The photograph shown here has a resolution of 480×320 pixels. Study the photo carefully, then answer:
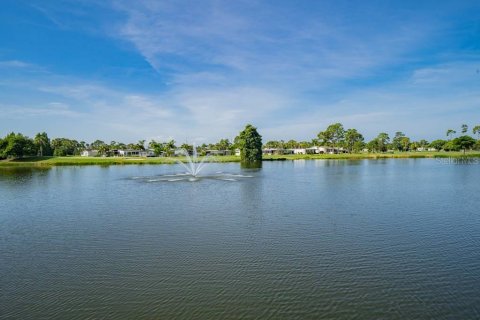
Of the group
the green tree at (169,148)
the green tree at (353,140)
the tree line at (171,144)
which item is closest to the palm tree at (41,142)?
the tree line at (171,144)

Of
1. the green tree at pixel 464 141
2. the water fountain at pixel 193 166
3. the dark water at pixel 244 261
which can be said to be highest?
the green tree at pixel 464 141

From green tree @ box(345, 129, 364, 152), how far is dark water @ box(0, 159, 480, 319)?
551 ft

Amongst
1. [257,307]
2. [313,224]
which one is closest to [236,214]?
[313,224]

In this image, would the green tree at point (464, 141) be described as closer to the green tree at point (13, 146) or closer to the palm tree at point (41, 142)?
the green tree at point (13, 146)

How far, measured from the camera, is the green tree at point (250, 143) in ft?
389

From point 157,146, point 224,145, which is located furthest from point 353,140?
point 157,146

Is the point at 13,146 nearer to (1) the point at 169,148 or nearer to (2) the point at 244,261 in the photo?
(1) the point at 169,148

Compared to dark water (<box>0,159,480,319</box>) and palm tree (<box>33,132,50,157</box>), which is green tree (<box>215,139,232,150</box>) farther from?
dark water (<box>0,159,480,319</box>)

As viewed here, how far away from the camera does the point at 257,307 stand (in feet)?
36.3

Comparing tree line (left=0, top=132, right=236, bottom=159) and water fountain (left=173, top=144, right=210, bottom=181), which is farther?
tree line (left=0, top=132, right=236, bottom=159)

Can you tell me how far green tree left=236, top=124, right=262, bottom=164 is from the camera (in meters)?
118

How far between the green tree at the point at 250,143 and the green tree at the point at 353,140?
91502 mm

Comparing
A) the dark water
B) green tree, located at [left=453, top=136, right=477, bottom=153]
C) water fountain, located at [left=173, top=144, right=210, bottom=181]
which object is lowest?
the dark water

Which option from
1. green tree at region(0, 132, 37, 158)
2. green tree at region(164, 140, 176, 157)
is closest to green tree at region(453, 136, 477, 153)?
green tree at region(164, 140, 176, 157)
